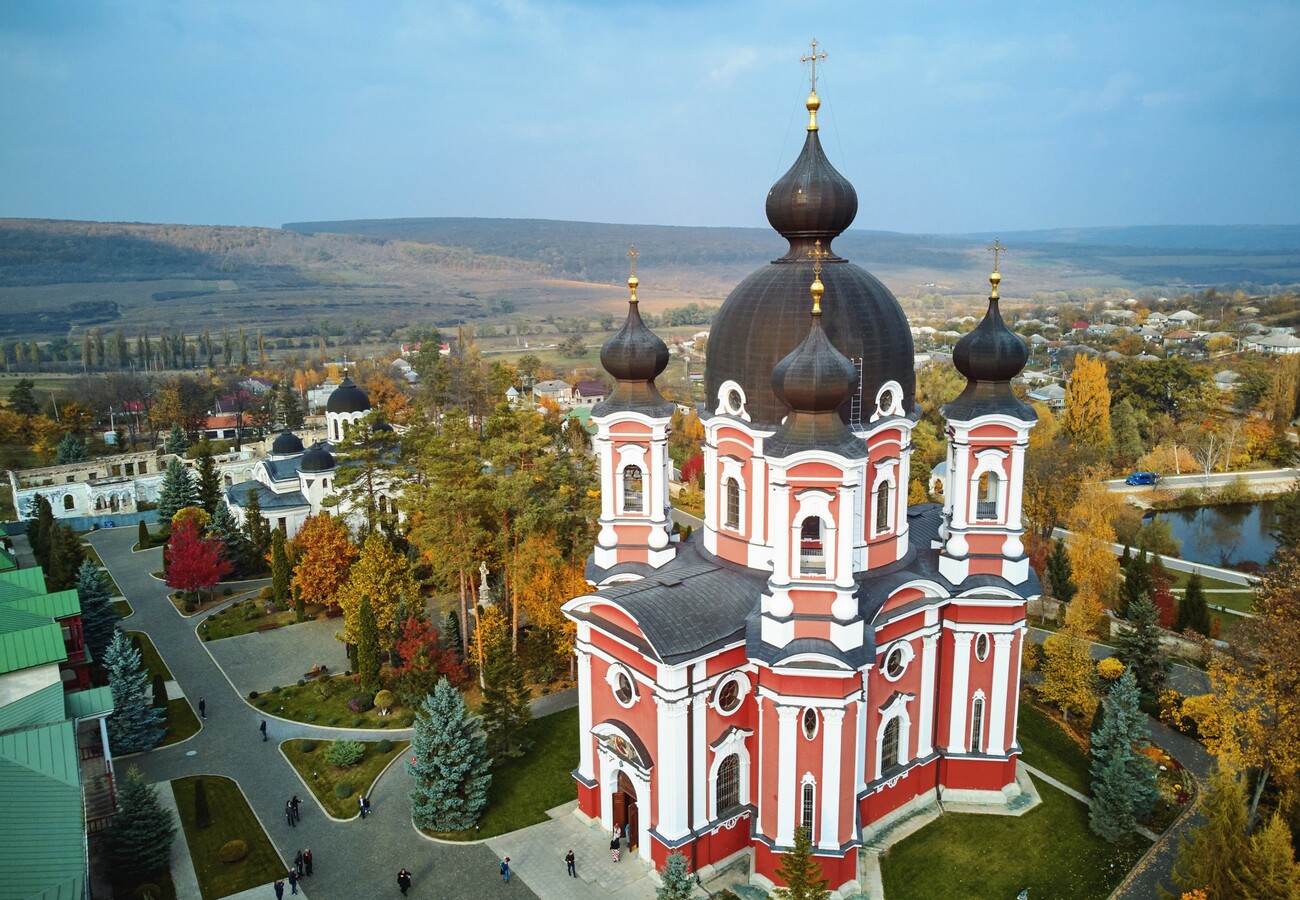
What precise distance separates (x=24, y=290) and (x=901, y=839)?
190 m

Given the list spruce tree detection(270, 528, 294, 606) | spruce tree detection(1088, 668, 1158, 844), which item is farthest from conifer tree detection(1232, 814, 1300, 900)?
spruce tree detection(270, 528, 294, 606)

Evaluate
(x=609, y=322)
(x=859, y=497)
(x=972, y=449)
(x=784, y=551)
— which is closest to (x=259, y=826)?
(x=784, y=551)

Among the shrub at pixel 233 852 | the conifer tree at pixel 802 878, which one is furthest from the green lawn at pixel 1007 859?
the shrub at pixel 233 852

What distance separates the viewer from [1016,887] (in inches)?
701

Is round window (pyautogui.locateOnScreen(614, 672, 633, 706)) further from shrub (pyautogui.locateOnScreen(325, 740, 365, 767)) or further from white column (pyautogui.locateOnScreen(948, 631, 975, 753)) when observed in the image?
shrub (pyautogui.locateOnScreen(325, 740, 365, 767))

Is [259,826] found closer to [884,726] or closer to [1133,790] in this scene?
[884,726]

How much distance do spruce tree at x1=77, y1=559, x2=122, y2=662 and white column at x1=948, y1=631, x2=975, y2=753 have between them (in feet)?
84.0

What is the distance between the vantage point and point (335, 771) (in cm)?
2277

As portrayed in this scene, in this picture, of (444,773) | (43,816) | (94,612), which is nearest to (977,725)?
(444,773)

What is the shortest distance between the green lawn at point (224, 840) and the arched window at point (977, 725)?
15723mm

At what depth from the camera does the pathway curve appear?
1852 centimetres

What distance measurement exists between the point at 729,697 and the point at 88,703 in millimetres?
15530

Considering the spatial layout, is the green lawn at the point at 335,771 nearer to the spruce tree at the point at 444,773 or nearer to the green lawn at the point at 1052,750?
the spruce tree at the point at 444,773

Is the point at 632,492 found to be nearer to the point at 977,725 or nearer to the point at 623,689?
the point at 623,689
